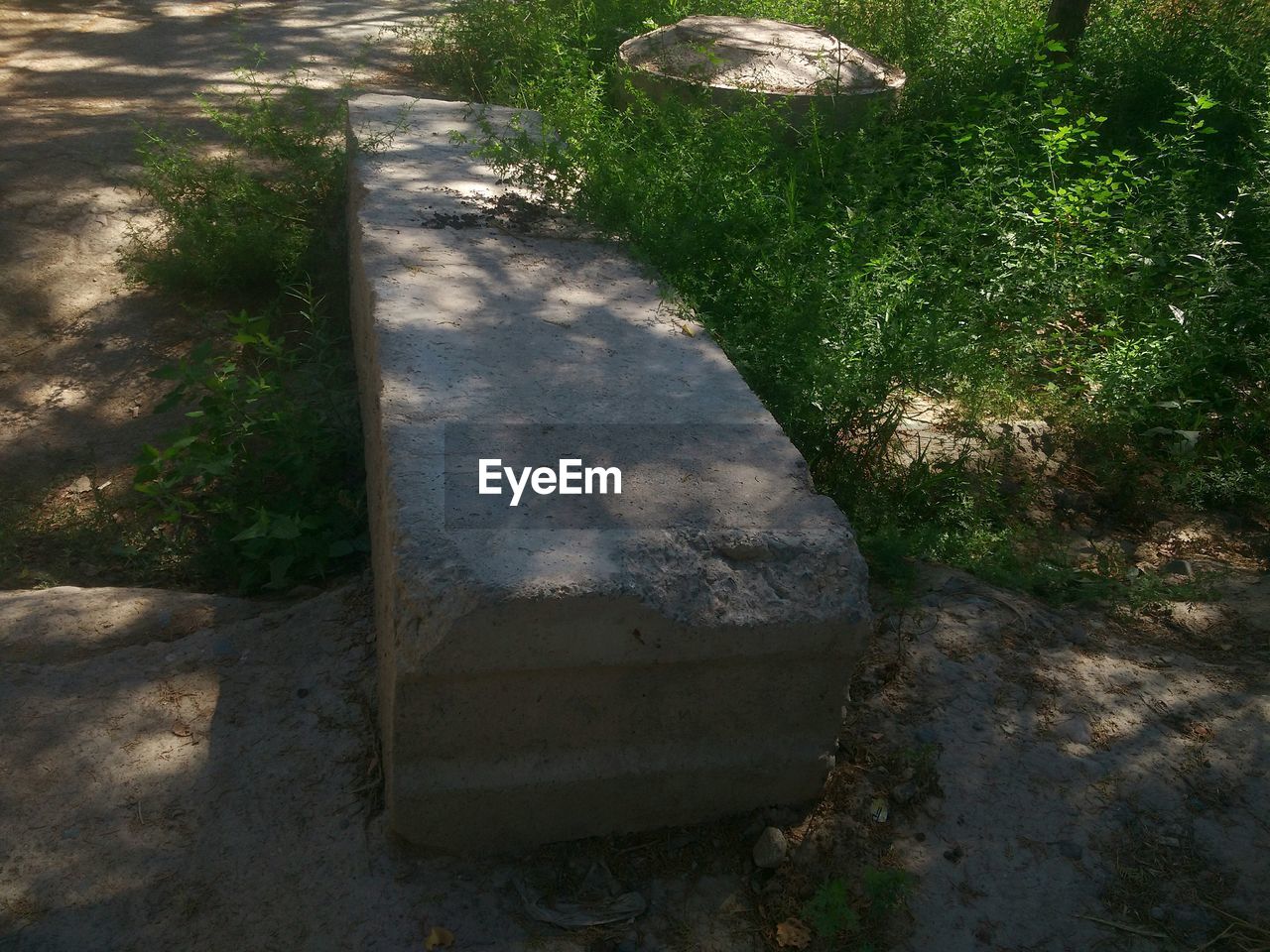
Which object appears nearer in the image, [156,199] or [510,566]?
[510,566]

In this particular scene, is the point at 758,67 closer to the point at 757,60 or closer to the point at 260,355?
the point at 757,60

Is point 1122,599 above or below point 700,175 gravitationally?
below

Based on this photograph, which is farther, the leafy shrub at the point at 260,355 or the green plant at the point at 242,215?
the green plant at the point at 242,215

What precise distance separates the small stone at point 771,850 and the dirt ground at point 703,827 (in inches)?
0.8

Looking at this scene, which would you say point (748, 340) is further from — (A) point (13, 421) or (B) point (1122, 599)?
(A) point (13, 421)

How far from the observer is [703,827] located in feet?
7.77

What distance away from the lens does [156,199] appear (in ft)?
15.0

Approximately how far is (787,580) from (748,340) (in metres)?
1.53

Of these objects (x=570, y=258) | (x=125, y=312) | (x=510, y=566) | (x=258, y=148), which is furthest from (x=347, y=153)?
(x=510, y=566)

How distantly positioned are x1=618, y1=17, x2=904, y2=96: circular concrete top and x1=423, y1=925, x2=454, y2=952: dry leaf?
422cm

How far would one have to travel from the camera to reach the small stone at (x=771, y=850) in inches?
89.4

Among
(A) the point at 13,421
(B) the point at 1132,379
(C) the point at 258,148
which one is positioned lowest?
(A) the point at 13,421

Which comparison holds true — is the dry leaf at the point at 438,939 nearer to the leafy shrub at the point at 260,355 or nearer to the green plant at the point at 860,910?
the green plant at the point at 860,910

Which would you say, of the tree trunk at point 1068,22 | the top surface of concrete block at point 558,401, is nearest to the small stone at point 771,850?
the top surface of concrete block at point 558,401
